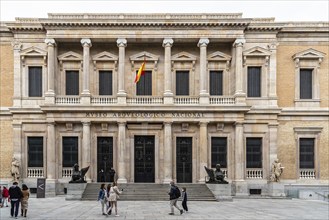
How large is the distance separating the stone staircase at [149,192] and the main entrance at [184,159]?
2918 mm

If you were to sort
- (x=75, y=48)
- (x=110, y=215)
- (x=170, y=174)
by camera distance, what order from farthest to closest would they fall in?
(x=75, y=48), (x=170, y=174), (x=110, y=215)

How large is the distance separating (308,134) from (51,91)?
72.2 ft

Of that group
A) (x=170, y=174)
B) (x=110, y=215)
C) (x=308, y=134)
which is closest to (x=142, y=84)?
(x=170, y=174)

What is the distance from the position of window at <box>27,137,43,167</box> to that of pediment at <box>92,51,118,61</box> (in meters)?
8.37

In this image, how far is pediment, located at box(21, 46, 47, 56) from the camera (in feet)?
118

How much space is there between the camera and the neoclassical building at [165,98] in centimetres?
3488

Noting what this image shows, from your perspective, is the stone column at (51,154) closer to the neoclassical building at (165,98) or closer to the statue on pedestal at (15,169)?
the neoclassical building at (165,98)

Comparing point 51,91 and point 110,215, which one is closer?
point 110,215

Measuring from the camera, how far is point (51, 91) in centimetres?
3481

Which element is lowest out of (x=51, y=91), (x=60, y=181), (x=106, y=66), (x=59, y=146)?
(x=60, y=181)

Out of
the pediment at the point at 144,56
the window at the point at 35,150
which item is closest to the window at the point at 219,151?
the pediment at the point at 144,56

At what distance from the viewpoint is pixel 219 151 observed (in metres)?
36.2

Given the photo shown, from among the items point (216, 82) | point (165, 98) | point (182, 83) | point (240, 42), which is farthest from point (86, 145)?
point (240, 42)

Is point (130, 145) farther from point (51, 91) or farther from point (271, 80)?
point (271, 80)
